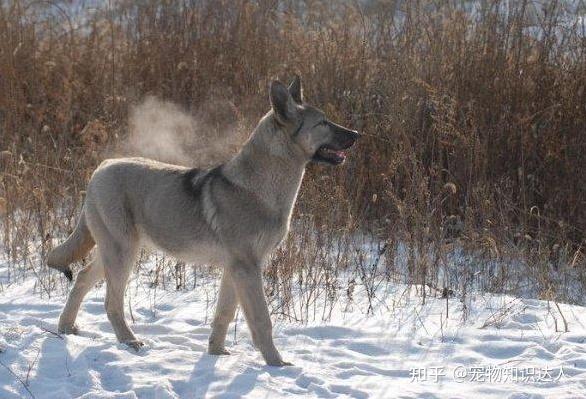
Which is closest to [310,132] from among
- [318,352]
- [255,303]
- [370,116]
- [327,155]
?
[327,155]

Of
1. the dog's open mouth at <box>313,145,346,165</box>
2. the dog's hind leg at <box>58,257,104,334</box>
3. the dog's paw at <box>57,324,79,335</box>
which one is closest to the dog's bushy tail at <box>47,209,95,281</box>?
the dog's hind leg at <box>58,257,104,334</box>

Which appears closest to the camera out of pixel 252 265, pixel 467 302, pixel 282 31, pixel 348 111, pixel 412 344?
pixel 252 265

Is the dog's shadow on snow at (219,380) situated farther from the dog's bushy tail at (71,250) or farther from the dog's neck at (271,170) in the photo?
the dog's bushy tail at (71,250)

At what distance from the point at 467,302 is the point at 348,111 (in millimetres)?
3528

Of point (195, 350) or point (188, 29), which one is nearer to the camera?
point (195, 350)

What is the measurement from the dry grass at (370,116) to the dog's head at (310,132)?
129 centimetres

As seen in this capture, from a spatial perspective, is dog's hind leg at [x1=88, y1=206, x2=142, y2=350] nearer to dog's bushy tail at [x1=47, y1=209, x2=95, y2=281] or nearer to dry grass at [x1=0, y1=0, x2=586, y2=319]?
dog's bushy tail at [x1=47, y1=209, x2=95, y2=281]

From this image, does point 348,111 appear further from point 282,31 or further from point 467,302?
point 467,302

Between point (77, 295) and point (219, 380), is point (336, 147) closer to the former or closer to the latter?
point (219, 380)

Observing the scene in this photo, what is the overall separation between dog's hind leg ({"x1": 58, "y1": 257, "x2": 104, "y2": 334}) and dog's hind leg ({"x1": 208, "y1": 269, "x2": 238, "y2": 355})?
0.83 m

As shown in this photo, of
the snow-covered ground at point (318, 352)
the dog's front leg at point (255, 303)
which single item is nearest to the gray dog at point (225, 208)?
the dog's front leg at point (255, 303)

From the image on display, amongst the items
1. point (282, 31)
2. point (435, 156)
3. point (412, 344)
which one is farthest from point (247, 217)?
point (282, 31)

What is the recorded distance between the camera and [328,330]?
574cm

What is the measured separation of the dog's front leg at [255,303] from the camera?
5.06 meters
